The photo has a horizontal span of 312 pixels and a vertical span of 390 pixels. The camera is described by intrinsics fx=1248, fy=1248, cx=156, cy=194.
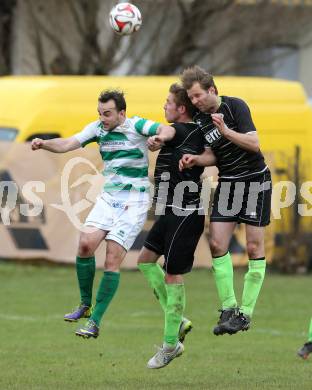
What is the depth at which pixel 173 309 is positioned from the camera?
1078 centimetres

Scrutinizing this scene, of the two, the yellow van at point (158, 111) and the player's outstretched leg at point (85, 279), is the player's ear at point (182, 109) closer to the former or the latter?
the player's outstretched leg at point (85, 279)

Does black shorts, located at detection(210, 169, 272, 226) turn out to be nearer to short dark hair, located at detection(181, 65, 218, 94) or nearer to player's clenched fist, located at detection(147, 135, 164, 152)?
player's clenched fist, located at detection(147, 135, 164, 152)

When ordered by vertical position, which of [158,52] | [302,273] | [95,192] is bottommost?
[302,273]

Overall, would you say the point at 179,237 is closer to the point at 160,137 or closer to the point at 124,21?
the point at 160,137

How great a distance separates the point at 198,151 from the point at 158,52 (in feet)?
50.2

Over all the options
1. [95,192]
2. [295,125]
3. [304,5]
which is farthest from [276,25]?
[95,192]

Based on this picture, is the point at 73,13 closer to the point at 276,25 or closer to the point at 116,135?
the point at 276,25

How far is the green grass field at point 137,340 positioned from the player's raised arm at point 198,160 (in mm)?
1970

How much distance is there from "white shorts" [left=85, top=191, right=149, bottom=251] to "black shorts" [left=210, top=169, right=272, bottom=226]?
649 mm

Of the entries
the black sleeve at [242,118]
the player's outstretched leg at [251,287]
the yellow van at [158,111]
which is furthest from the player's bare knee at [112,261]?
the yellow van at [158,111]

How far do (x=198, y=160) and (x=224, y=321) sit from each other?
1.37 metres

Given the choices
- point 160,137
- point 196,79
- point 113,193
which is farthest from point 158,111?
point 160,137

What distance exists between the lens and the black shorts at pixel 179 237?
1058cm

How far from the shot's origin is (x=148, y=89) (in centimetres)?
1861
